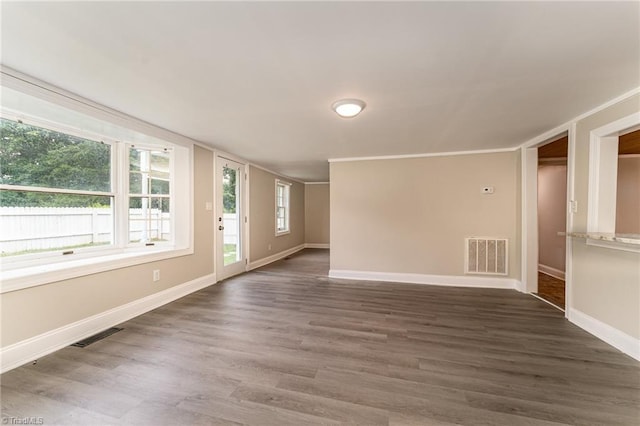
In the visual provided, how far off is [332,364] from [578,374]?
A: 1.82m

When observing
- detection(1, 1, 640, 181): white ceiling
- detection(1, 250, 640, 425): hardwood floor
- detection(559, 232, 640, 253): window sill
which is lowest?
detection(1, 250, 640, 425): hardwood floor

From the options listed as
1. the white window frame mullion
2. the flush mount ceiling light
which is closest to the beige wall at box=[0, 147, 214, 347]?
the white window frame mullion

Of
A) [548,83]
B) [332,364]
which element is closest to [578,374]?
[332,364]

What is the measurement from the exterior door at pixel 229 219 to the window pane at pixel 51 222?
1.56 meters

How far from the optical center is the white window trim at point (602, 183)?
2422 millimetres

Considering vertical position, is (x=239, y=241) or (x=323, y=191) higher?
(x=323, y=191)

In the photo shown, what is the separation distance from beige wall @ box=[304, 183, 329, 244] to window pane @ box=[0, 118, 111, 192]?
598cm

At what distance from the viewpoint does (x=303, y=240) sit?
8.49 metres

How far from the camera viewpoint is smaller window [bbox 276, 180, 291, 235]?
22.0 ft

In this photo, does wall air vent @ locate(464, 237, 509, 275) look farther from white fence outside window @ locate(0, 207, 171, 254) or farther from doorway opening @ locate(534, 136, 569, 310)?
white fence outside window @ locate(0, 207, 171, 254)

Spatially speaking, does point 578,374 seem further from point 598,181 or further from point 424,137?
point 424,137

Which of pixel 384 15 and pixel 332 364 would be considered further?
pixel 332 364

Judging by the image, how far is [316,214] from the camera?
28.0ft

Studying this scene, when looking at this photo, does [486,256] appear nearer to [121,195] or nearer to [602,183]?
[602,183]
